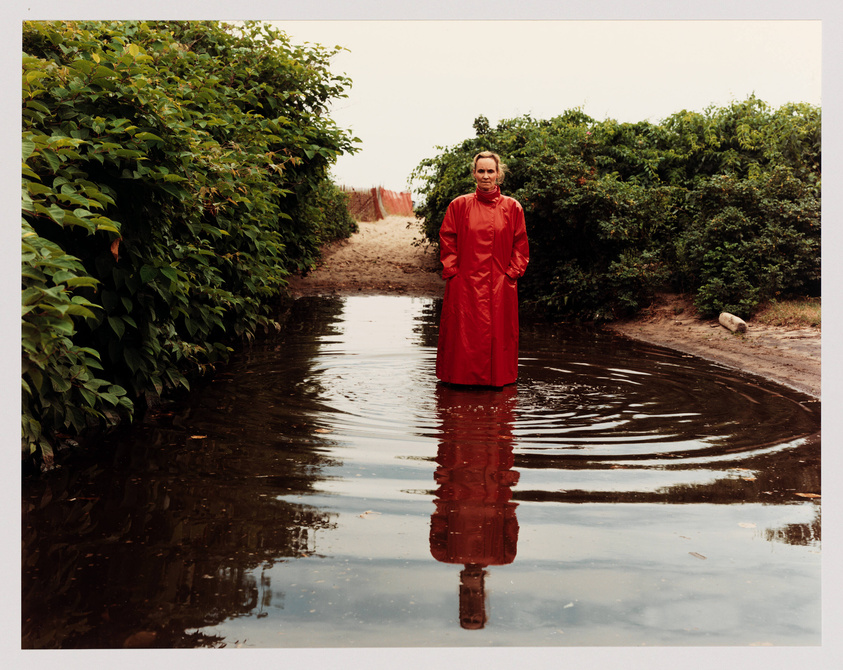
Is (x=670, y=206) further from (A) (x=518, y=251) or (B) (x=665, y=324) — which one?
(A) (x=518, y=251)

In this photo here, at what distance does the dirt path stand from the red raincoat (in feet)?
10.2

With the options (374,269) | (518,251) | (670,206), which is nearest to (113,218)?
(518,251)

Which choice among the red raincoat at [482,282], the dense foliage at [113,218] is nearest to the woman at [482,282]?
the red raincoat at [482,282]

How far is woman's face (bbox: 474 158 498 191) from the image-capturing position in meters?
6.83

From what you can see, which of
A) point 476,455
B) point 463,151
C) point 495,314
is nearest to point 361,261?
point 463,151

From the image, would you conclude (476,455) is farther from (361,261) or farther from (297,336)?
(361,261)

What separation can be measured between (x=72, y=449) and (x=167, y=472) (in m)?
0.79

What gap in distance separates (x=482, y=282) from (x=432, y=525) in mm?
3696

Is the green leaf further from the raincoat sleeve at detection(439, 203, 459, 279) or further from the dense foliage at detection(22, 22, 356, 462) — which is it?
the raincoat sleeve at detection(439, 203, 459, 279)

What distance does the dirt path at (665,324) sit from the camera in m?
8.99

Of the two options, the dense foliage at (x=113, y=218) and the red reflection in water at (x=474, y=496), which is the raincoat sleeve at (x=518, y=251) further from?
the dense foliage at (x=113, y=218)

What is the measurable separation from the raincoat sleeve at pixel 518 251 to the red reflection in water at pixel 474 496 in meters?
1.31

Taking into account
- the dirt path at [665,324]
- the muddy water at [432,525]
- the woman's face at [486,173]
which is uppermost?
the woman's face at [486,173]

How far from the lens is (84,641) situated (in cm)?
269
